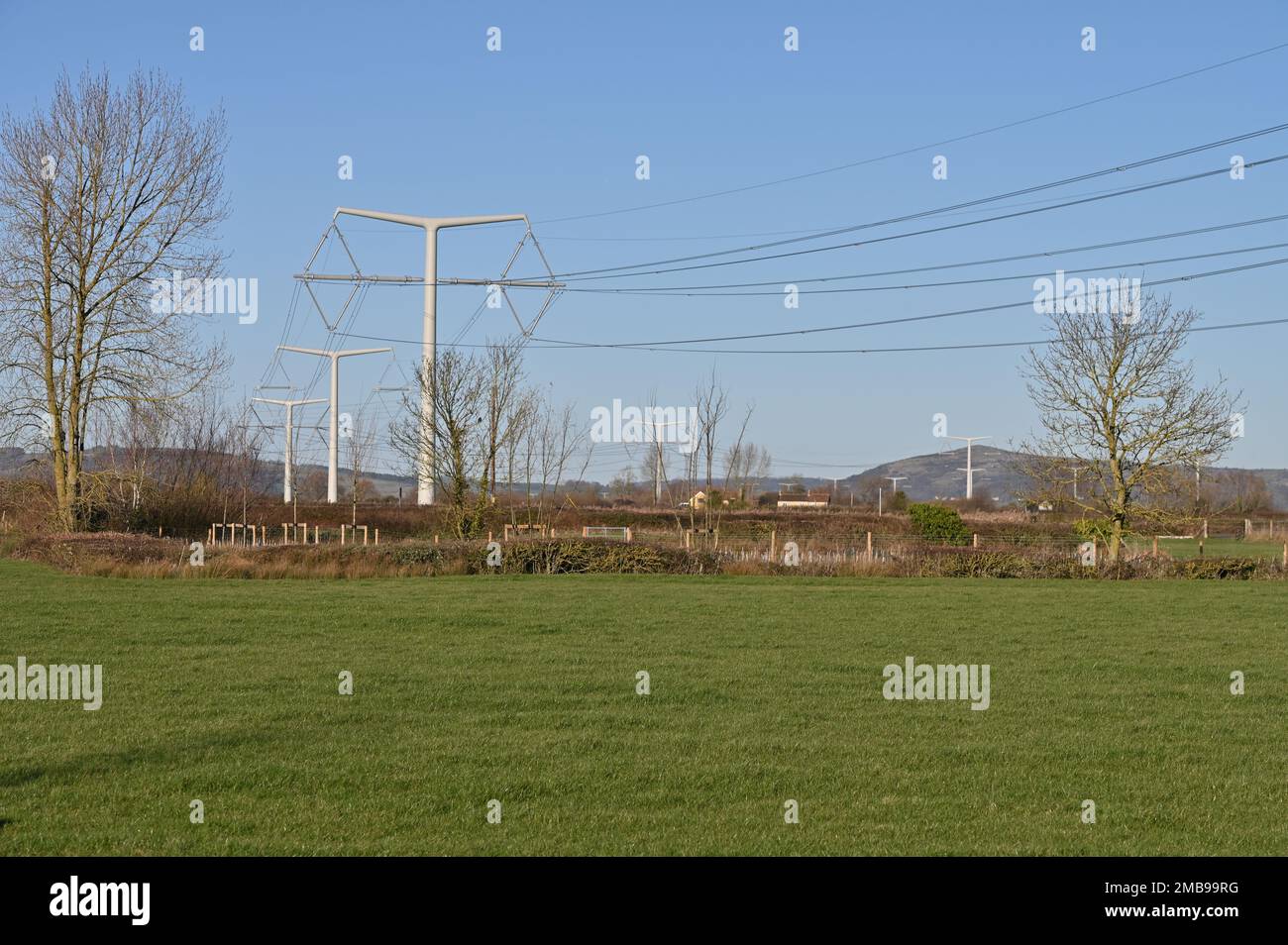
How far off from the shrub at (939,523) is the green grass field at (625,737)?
1153 inches

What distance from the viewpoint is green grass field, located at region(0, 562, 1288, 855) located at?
26.5 feet

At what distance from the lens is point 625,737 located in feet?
36.6

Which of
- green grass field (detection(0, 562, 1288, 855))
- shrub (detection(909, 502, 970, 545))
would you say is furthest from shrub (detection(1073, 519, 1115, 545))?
green grass field (detection(0, 562, 1288, 855))

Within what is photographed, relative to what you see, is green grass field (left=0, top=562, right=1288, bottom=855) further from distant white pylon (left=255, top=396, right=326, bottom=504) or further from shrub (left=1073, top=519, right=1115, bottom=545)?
distant white pylon (left=255, top=396, right=326, bottom=504)

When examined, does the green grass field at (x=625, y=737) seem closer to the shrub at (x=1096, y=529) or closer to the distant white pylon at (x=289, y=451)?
the shrub at (x=1096, y=529)

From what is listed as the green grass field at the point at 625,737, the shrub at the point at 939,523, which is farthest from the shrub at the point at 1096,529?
the green grass field at the point at 625,737

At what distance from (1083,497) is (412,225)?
2806 cm

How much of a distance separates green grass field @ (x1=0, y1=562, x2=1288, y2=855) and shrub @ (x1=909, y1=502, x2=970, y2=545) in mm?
29290

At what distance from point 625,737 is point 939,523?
4398cm

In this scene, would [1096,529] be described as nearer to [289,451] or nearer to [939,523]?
[939,523]

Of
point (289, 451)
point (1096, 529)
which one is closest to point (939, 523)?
point (1096, 529)
